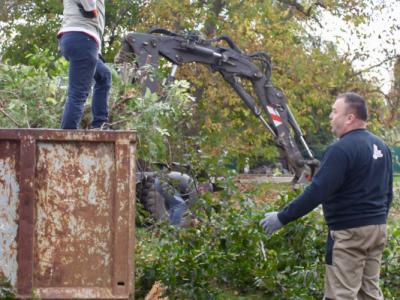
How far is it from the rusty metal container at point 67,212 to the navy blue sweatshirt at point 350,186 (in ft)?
4.49

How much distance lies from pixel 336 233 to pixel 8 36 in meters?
23.4

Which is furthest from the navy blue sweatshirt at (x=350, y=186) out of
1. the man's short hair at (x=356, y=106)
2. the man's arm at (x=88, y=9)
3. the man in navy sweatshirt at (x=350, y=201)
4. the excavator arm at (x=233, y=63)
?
the excavator arm at (x=233, y=63)

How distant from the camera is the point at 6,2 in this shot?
89.8ft

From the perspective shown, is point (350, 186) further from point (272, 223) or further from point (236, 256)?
point (236, 256)

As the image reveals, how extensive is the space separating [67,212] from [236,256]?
10.0ft

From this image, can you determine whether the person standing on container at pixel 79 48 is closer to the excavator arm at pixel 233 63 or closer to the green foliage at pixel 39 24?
the excavator arm at pixel 233 63

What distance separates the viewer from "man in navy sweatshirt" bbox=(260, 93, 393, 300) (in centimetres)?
525

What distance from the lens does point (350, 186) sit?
534cm

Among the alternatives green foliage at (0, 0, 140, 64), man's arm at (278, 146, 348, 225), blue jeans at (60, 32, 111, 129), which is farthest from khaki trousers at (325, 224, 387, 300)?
green foliage at (0, 0, 140, 64)

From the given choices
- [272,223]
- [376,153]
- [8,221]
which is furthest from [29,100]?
[376,153]

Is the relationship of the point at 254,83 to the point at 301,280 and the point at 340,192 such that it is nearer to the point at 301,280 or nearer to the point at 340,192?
the point at 301,280

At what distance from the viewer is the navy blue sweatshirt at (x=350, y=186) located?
17.1 ft

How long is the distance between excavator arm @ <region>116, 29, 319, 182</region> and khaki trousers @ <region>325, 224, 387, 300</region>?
6.68 m

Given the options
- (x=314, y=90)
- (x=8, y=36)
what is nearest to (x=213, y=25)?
(x=314, y=90)
